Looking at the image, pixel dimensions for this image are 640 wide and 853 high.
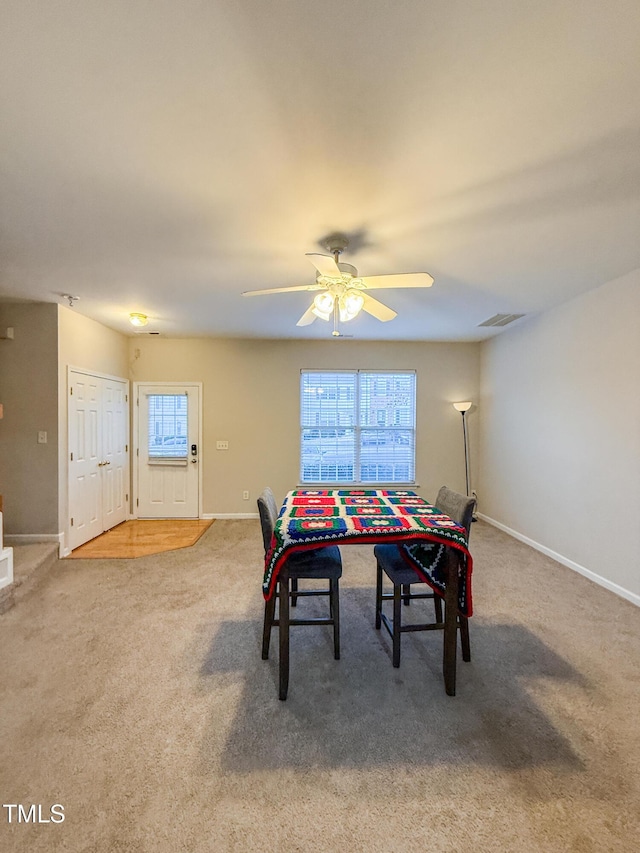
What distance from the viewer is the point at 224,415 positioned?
534cm

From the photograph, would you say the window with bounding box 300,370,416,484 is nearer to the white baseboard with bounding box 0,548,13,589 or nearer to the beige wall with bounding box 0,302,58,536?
the beige wall with bounding box 0,302,58,536

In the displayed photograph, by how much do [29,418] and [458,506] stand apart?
13.4ft

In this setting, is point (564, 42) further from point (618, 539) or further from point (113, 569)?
point (113, 569)

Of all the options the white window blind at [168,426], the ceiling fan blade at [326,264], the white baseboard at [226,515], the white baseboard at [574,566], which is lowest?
the white baseboard at [574,566]

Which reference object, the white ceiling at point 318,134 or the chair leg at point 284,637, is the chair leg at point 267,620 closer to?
the chair leg at point 284,637

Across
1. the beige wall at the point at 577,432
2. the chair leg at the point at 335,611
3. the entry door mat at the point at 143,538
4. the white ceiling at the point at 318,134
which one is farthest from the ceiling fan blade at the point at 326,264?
the entry door mat at the point at 143,538

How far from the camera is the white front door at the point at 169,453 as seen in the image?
5.28 m

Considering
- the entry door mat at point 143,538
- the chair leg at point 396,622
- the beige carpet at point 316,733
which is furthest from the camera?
the entry door mat at point 143,538

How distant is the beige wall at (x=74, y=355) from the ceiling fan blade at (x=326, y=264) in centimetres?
314

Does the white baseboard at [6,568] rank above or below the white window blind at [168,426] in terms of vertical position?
below

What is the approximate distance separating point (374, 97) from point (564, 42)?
603 mm

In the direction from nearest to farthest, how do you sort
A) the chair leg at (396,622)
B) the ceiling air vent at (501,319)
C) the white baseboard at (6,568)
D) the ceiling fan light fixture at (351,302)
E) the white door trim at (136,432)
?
1. the chair leg at (396,622)
2. the ceiling fan light fixture at (351,302)
3. the white baseboard at (6,568)
4. the ceiling air vent at (501,319)
5. the white door trim at (136,432)

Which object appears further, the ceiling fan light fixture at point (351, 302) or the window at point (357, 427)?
the window at point (357, 427)

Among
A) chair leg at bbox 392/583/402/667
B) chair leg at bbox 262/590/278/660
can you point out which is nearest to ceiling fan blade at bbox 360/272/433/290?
chair leg at bbox 392/583/402/667
